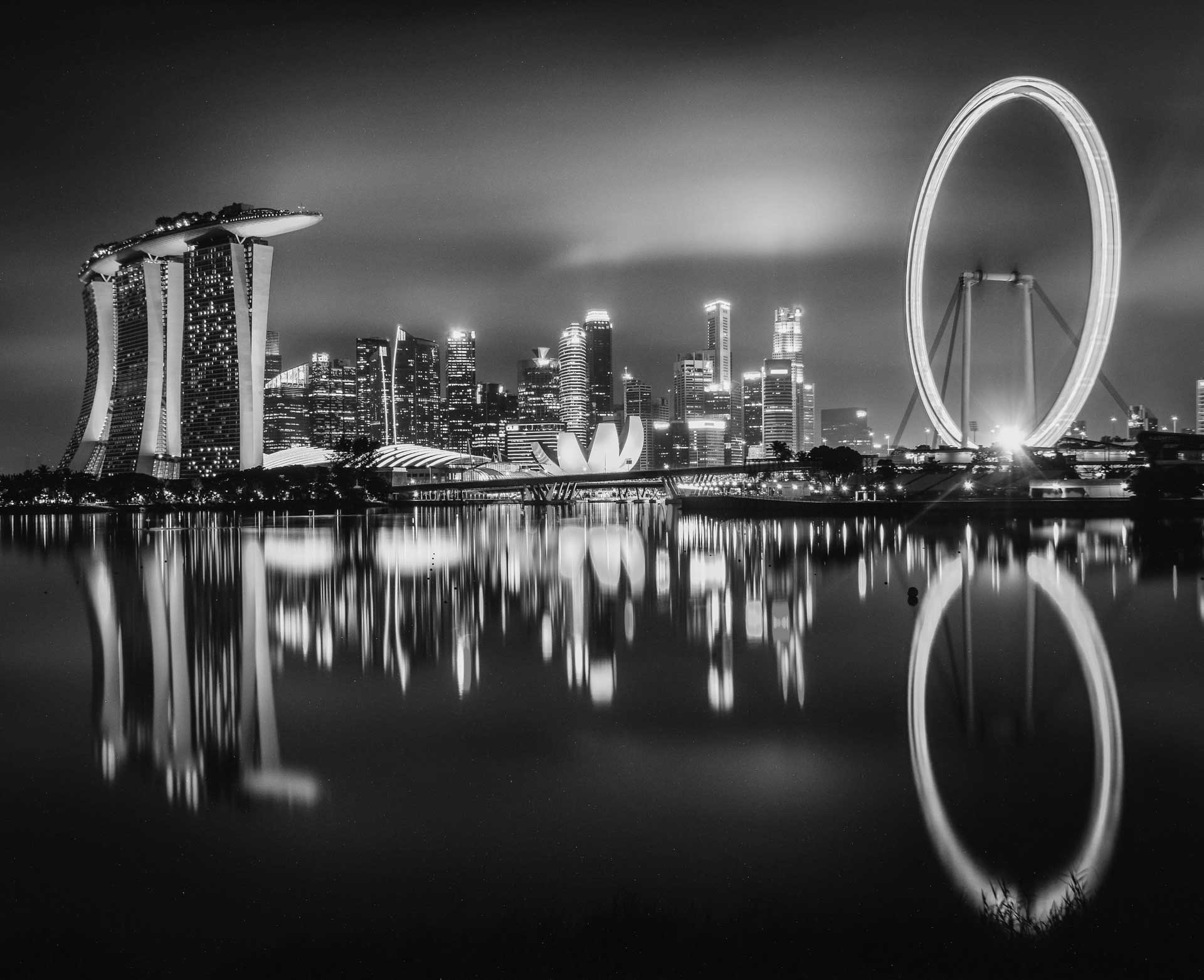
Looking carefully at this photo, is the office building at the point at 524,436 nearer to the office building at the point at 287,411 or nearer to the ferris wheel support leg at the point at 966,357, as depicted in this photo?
the office building at the point at 287,411

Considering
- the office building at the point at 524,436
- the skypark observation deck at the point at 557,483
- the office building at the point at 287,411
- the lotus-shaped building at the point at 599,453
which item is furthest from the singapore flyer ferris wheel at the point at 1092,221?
the office building at the point at 287,411

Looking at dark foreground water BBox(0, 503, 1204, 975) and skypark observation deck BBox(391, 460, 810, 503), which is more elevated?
skypark observation deck BBox(391, 460, 810, 503)

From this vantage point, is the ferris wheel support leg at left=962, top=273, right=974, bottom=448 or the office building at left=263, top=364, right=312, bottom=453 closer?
the ferris wheel support leg at left=962, top=273, right=974, bottom=448

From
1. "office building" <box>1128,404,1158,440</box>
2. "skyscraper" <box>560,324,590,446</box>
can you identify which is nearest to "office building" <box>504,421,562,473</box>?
"skyscraper" <box>560,324,590,446</box>

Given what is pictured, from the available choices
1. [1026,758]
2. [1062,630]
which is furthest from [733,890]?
→ [1062,630]

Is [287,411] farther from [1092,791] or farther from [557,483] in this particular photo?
→ [1092,791]

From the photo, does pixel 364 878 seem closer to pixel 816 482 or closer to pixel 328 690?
pixel 328 690

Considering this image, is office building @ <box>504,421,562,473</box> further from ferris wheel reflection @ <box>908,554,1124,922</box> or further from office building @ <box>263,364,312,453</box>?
ferris wheel reflection @ <box>908,554,1124,922</box>
